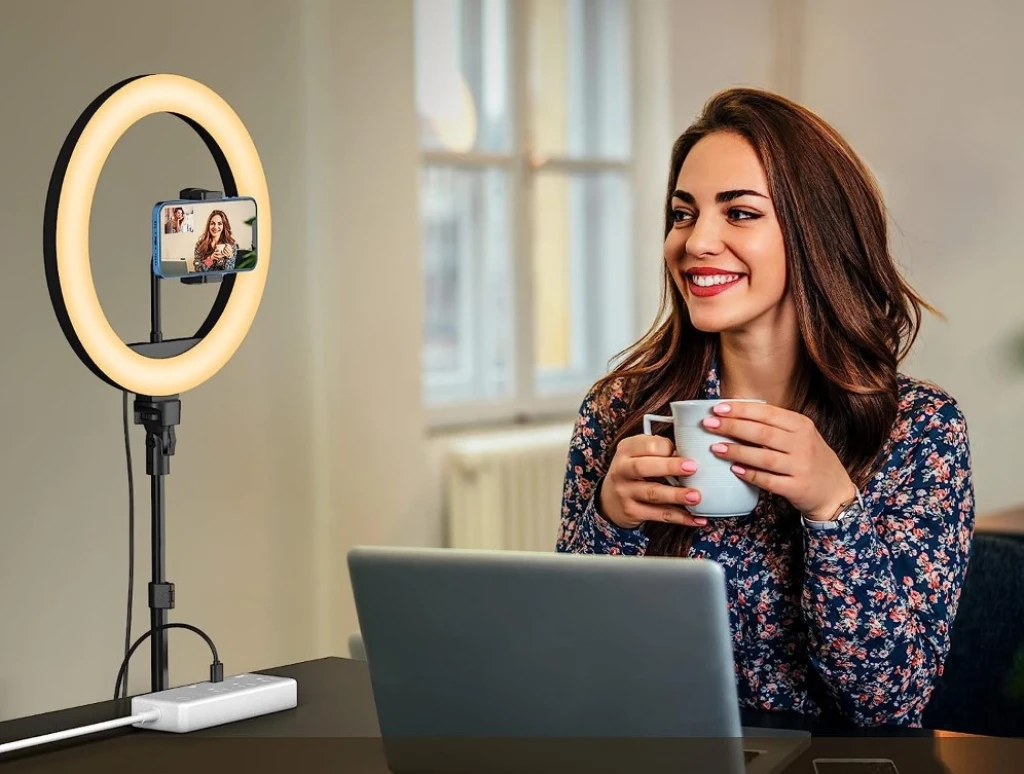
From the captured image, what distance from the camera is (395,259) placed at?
328 cm

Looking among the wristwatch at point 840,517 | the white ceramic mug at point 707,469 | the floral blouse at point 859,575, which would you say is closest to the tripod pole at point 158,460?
the floral blouse at point 859,575

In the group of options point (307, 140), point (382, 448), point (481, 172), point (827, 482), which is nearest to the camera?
point (827, 482)

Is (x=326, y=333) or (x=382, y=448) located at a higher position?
(x=326, y=333)

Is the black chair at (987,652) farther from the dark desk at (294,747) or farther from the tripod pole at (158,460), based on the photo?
the tripod pole at (158,460)

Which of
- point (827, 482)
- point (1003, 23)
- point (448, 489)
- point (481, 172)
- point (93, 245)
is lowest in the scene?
point (448, 489)

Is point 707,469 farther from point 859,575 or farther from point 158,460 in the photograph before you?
point 158,460

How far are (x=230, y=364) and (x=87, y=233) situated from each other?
135 centimetres

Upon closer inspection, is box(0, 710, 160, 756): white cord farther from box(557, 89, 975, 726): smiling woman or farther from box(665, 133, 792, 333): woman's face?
box(665, 133, 792, 333): woman's face

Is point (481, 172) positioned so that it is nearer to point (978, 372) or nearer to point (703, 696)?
point (978, 372)

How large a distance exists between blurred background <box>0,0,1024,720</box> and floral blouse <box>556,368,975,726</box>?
4.00ft

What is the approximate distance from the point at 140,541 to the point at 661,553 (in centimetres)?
134

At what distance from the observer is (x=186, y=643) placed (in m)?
2.85

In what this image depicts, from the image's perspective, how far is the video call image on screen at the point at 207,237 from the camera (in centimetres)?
165

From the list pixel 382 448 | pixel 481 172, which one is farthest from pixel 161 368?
pixel 481 172
